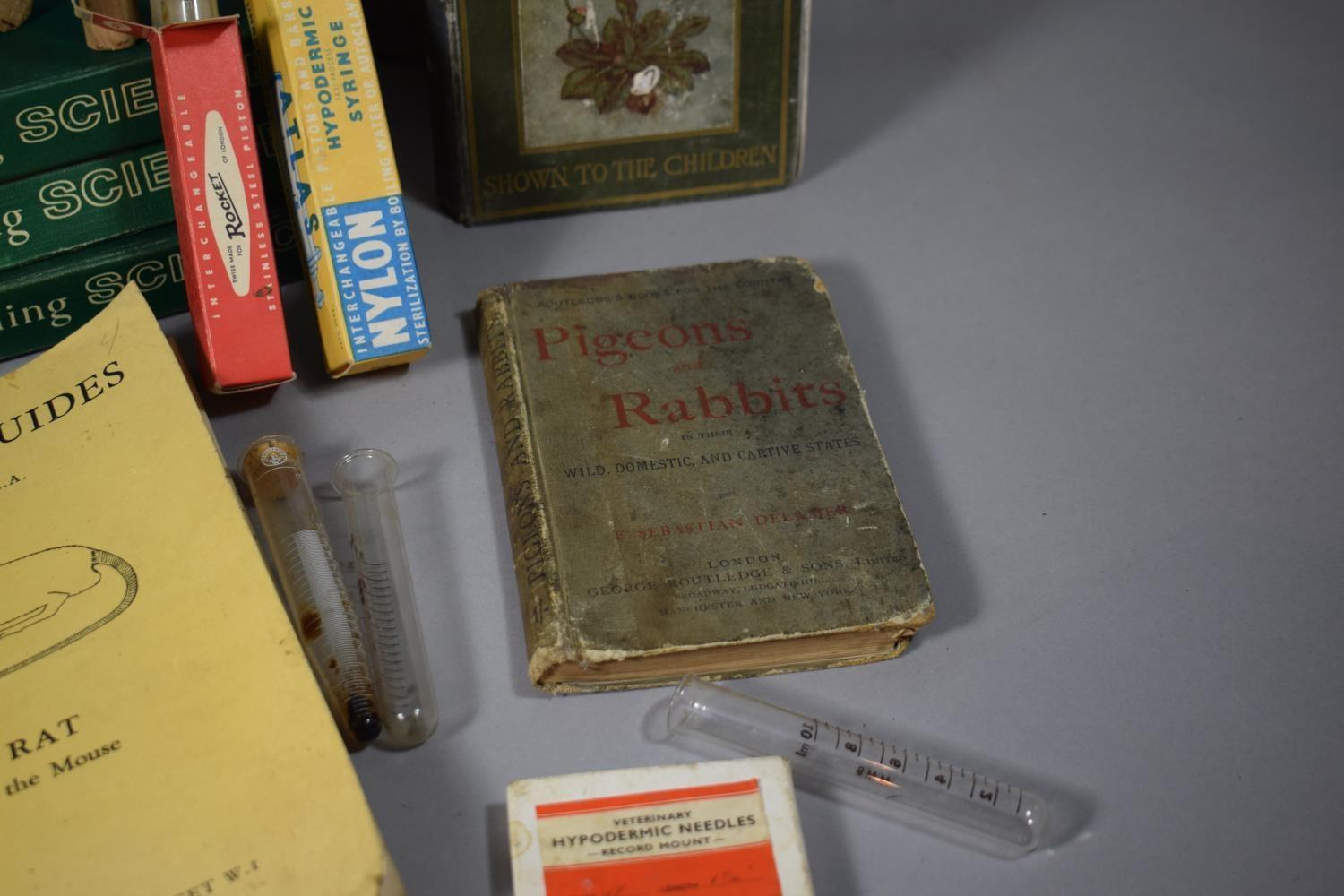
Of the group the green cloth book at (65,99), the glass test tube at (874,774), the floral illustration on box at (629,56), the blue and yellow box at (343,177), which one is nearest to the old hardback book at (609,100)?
the floral illustration on box at (629,56)

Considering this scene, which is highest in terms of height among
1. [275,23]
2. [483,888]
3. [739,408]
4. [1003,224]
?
[275,23]

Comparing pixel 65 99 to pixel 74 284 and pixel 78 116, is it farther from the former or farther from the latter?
pixel 74 284

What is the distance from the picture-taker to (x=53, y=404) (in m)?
0.92

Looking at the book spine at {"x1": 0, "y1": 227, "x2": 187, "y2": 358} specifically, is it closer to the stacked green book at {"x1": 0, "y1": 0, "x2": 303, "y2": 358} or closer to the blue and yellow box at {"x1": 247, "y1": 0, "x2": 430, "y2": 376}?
the stacked green book at {"x1": 0, "y1": 0, "x2": 303, "y2": 358}

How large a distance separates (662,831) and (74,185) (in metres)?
0.62

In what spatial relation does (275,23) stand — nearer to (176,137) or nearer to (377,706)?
(176,137)

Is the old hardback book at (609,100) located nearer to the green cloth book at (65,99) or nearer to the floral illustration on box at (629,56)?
the floral illustration on box at (629,56)

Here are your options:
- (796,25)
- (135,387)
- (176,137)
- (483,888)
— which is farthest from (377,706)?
(796,25)

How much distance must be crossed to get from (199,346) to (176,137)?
0.48ft

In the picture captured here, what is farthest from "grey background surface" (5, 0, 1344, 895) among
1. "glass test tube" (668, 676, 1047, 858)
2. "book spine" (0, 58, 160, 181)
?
"book spine" (0, 58, 160, 181)

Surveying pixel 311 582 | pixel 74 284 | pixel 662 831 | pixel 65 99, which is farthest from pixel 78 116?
pixel 662 831

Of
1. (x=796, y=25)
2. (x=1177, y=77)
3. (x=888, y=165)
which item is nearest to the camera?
(x=796, y=25)

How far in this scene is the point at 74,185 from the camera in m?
0.99

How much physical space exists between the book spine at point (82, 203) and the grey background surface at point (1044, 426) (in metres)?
0.11
